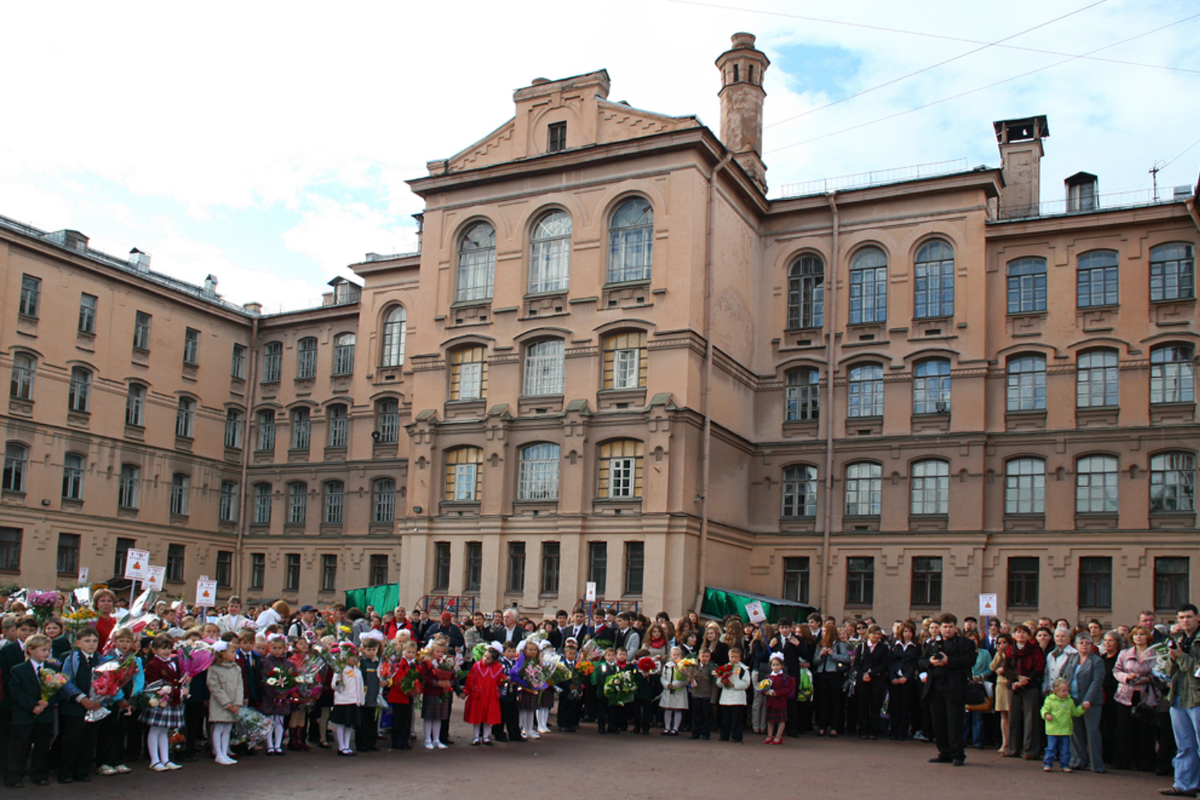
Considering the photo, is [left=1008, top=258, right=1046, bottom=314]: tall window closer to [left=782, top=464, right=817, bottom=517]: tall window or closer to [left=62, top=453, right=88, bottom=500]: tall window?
[left=782, top=464, right=817, bottom=517]: tall window

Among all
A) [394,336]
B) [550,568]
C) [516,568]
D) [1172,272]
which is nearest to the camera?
[1172,272]

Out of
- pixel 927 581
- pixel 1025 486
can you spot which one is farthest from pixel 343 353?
pixel 1025 486

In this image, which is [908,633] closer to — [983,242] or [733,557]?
[733,557]

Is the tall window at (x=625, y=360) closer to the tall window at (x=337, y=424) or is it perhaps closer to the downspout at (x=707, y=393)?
the downspout at (x=707, y=393)

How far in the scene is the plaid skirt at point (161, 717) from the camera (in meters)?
14.6

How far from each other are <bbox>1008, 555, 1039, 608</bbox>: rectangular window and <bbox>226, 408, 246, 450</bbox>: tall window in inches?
1289

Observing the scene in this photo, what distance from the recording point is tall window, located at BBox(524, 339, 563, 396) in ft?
122

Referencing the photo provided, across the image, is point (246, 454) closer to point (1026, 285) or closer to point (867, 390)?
point (867, 390)

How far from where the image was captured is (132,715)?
15.0 meters

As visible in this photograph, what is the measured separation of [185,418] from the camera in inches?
1902

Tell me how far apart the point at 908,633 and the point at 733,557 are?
16493mm

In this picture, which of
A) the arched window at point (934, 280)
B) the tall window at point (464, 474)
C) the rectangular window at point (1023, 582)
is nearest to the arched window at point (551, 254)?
the tall window at point (464, 474)

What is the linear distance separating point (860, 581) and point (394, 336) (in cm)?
2139

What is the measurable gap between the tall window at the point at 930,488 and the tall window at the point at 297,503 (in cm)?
2516
